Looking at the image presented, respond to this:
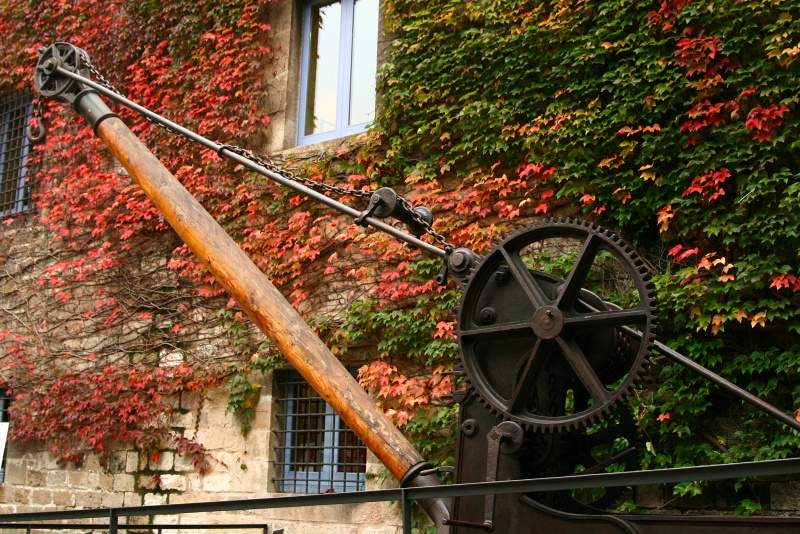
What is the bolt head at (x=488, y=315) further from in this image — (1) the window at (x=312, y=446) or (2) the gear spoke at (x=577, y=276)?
(1) the window at (x=312, y=446)

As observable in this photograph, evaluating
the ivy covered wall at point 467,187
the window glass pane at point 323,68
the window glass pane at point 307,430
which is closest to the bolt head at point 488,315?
the ivy covered wall at point 467,187

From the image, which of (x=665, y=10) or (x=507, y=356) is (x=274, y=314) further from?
(x=665, y=10)

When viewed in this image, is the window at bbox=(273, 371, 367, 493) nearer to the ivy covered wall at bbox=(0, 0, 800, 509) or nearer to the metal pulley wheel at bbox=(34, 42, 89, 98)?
the ivy covered wall at bbox=(0, 0, 800, 509)

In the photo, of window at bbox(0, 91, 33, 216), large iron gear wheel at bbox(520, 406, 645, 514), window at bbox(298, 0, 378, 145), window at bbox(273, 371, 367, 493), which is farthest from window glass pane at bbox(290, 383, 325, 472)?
window at bbox(0, 91, 33, 216)

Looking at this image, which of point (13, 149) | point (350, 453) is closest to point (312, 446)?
point (350, 453)

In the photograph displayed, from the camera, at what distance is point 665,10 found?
16.7ft

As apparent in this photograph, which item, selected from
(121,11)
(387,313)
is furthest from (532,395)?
(121,11)

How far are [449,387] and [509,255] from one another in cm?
231

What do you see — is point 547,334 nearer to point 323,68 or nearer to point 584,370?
point 584,370

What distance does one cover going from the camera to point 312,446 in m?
6.29

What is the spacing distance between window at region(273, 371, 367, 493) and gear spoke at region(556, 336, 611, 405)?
10.9 ft

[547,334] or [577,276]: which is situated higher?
[577,276]

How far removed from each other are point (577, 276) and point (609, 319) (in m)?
0.22

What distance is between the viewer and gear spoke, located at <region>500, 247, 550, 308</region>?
3.17 m
